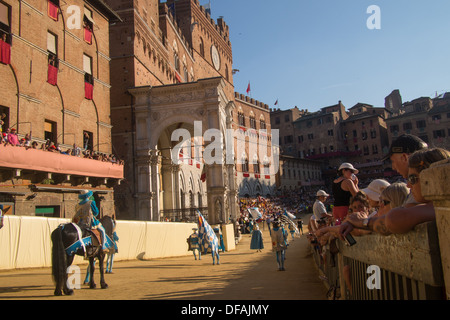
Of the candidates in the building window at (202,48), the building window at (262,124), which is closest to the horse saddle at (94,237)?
the building window at (202,48)

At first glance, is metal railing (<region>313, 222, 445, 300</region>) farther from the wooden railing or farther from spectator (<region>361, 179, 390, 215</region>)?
spectator (<region>361, 179, 390, 215</region>)

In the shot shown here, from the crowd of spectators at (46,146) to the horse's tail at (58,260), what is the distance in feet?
28.1

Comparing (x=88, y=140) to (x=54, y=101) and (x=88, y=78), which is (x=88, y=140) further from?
(x=88, y=78)

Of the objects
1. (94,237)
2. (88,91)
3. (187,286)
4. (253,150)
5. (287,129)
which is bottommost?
(187,286)

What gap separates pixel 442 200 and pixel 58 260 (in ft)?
26.2

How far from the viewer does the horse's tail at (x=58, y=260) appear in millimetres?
7879

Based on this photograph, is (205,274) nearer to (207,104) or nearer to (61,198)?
(61,198)

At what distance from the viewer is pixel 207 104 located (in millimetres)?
27812

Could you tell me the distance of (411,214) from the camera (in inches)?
88.2

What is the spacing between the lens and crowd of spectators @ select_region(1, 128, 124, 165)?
15109mm

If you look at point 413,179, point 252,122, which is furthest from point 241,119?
point 413,179

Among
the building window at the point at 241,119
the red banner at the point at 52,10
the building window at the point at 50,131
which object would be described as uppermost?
the building window at the point at 241,119

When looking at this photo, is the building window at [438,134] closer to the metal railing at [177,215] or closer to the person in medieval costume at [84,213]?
the metal railing at [177,215]
